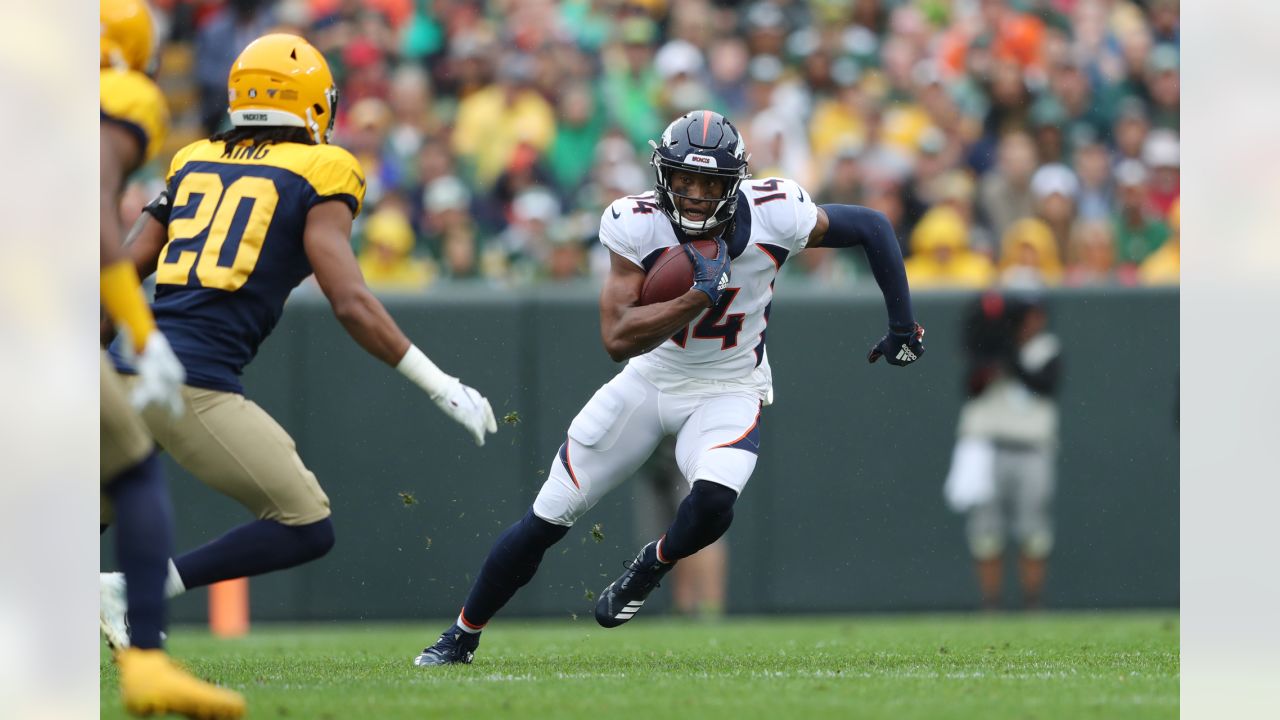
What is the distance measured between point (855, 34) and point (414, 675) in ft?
20.8

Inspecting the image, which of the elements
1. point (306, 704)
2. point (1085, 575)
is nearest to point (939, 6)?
point (1085, 575)

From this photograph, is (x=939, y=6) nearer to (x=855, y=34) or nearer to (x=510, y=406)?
(x=855, y=34)

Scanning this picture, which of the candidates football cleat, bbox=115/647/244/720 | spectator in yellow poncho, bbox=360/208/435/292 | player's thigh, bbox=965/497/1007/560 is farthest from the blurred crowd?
football cleat, bbox=115/647/244/720

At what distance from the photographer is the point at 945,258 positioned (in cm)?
856

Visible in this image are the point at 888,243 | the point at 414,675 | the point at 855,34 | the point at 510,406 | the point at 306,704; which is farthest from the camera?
the point at 855,34

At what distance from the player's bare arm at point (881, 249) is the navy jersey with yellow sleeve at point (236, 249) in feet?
4.82

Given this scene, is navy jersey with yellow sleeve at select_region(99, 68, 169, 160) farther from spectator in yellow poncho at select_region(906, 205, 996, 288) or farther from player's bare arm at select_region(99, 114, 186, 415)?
spectator in yellow poncho at select_region(906, 205, 996, 288)

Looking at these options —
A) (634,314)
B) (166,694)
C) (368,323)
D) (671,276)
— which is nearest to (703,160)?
(671,276)

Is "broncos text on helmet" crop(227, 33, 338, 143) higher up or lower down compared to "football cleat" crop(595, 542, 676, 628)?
higher up

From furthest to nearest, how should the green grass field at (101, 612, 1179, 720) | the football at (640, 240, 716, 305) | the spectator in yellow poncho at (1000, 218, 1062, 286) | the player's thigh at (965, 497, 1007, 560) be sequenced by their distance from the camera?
the spectator in yellow poncho at (1000, 218, 1062, 286) < the player's thigh at (965, 497, 1007, 560) < the football at (640, 240, 716, 305) < the green grass field at (101, 612, 1179, 720)

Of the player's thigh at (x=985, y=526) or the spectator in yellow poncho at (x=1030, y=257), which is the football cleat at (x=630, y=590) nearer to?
the player's thigh at (x=985, y=526)

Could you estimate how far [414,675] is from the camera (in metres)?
4.96

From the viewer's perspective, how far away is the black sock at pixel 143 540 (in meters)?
3.79

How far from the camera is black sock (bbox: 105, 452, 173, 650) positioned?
12.4 ft
